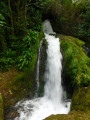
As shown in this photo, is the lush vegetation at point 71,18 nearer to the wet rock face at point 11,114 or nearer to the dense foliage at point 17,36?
the dense foliage at point 17,36

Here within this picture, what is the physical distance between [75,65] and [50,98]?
2.81 m

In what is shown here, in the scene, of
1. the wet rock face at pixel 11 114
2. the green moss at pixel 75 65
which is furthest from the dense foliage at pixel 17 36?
the wet rock face at pixel 11 114

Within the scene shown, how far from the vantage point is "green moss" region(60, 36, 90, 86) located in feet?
20.5

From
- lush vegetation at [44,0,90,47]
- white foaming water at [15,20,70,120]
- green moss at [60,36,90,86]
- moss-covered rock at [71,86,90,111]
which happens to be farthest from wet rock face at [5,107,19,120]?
lush vegetation at [44,0,90,47]

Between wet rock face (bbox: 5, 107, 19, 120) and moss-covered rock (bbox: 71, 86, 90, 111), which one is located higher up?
moss-covered rock (bbox: 71, 86, 90, 111)

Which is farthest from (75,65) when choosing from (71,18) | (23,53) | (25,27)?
(71,18)

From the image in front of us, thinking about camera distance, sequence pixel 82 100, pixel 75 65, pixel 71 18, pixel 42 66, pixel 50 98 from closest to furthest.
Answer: pixel 82 100 → pixel 75 65 → pixel 50 98 → pixel 42 66 → pixel 71 18

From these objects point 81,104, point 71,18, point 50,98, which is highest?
point 71,18

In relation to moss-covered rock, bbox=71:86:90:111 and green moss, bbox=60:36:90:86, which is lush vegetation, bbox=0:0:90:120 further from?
moss-covered rock, bbox=71:86:90:111

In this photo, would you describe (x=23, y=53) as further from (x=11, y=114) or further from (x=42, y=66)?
(x=11, y=114)

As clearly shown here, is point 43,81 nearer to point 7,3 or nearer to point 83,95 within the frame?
point 83,95

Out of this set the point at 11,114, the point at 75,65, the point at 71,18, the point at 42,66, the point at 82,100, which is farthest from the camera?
the point at 71,18

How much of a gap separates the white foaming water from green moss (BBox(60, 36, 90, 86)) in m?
0.59

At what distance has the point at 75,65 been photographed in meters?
6.98
